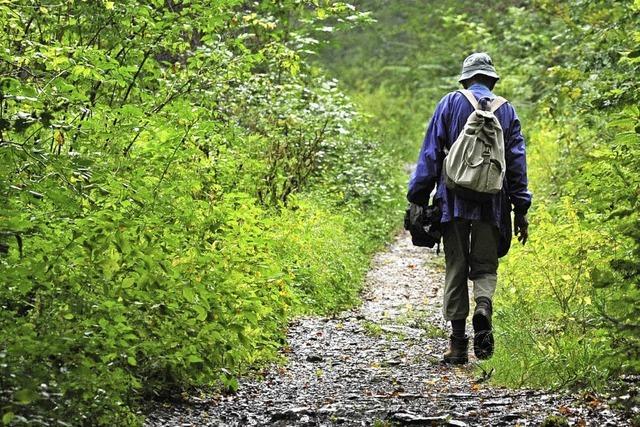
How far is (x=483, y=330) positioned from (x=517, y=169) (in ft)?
4.21

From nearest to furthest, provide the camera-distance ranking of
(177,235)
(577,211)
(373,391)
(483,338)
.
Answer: (177,235), (373,391), (483,338), (577,211)

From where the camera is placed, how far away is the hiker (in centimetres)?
676

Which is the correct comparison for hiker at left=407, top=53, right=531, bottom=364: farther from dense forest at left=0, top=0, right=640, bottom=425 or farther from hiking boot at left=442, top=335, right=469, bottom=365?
dense forest at left=0, top=0, right=640, bottom=425

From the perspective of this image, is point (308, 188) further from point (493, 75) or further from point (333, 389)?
point (333, 389)

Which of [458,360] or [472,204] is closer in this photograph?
[472,204]

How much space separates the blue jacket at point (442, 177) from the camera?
6812 mm

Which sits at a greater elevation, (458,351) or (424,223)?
(424,223)

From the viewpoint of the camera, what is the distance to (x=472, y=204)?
6.76 m

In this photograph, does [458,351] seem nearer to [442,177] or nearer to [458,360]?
[458,360]

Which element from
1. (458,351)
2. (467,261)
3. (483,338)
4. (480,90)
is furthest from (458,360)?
(480,90)

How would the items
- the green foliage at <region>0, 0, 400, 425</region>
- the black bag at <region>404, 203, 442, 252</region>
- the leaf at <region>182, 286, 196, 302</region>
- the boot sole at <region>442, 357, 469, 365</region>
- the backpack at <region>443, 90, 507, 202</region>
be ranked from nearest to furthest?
1. the green foliage at <region>0, 0, 400, 425</region>
2. the leaf at <region>182, 286, 196, 302</region>
3. the backpack at <region>443, 90, 507, 202</region>
4. the boot sole at <region>442, 357, 469, 365</region>
5. the black bag at <region>404, 203, 442, 252</region>

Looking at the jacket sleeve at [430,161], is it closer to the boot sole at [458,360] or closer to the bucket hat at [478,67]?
the bucket hat at [478,67]

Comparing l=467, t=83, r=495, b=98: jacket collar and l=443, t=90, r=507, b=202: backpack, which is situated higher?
l=467, t=83, r=495, b=98: jacket collar

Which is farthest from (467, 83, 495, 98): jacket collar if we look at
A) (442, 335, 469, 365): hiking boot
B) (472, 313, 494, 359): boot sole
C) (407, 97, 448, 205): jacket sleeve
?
(442, 335, 469, 365): hiking boot
